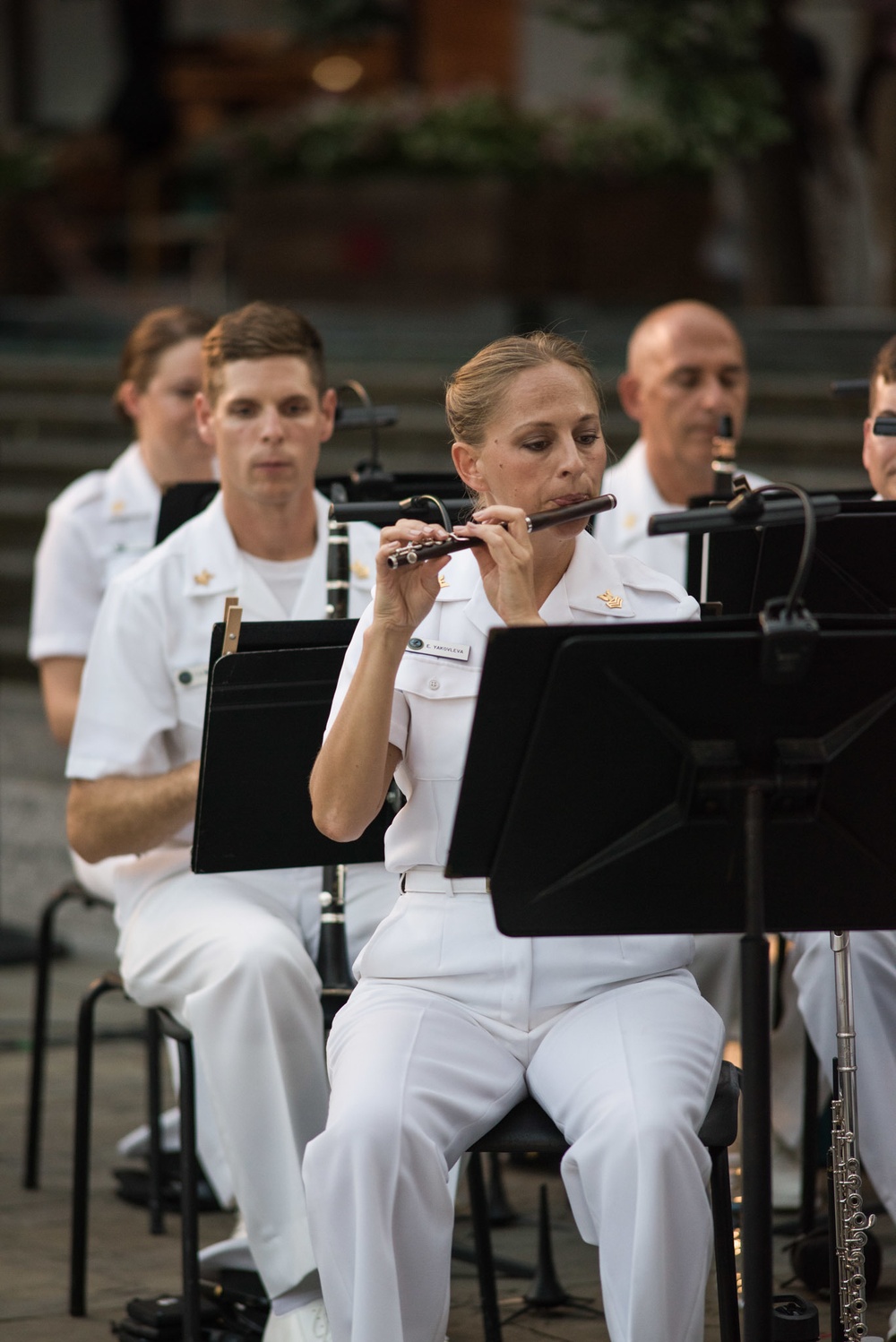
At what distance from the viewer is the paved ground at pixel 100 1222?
349 cm

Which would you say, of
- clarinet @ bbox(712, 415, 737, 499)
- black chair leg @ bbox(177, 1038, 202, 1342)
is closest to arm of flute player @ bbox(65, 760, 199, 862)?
black chair leg @ bbox(177, 1038, 202, 1342)

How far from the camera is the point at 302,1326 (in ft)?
10.2

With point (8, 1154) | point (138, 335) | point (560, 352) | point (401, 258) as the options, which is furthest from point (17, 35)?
point (560, 352)

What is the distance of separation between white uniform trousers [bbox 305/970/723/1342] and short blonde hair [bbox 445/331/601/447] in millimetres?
869

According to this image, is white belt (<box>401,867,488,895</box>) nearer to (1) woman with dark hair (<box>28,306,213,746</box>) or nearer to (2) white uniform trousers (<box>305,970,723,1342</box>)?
(2) white uniform trousers (<box>305,970,723,1342</box>)

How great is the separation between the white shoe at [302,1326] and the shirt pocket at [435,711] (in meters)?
0.92

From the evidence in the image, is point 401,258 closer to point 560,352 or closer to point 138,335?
point 138,335

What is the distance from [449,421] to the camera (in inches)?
122

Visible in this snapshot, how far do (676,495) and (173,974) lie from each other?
1983mm

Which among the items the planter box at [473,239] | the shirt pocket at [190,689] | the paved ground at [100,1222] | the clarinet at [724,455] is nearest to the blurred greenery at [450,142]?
the planter box at [473,239]

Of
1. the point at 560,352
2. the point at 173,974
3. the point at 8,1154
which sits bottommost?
the point at 8,1154

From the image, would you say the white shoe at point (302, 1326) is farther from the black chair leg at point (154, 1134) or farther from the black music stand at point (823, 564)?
the black music stand at point (823, 564)

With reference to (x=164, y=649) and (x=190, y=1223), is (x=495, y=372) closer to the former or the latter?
(x=164, y=649)

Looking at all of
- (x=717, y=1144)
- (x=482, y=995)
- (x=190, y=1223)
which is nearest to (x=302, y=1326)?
(x=190, y=1223)
